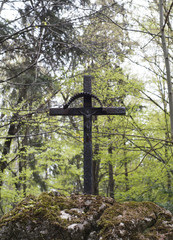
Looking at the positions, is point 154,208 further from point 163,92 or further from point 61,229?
point 163,92

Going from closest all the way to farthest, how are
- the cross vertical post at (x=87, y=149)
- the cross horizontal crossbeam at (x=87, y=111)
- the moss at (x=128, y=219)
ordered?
the moss at (x=128, y=219), the cross vertical post at (x=87, y=149), the cross horizontal crossbeam at (x=87, y=111)

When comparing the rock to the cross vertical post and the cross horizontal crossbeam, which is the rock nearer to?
the cross vertical post

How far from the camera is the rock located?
167cm

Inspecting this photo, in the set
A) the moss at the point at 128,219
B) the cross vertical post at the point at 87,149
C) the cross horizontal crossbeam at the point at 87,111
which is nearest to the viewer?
the moss at the point at 128,219

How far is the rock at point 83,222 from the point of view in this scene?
1.67m

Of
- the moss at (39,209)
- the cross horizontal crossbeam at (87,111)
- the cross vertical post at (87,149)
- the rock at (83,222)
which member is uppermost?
the cross horizontal crossbeam at (87,111)

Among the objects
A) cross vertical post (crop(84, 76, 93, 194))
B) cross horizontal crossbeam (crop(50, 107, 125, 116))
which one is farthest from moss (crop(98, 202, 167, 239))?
cross horizontal crossbeam (crop(50, 107, 125, 116))

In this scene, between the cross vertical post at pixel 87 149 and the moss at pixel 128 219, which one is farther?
the cross vertical post at pixel 87 149

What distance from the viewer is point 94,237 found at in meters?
1.70

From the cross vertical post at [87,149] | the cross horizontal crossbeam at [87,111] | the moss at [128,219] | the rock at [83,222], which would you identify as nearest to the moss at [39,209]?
the rock at [83,222]

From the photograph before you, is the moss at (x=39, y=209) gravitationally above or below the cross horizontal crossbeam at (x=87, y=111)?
below

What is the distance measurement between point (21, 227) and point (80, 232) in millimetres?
461

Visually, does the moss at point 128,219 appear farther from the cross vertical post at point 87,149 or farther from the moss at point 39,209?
the cross vertical post at point 87,149

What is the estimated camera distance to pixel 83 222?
1.76 metres
